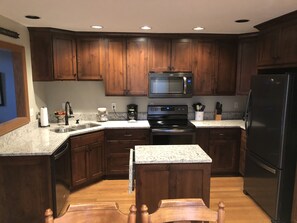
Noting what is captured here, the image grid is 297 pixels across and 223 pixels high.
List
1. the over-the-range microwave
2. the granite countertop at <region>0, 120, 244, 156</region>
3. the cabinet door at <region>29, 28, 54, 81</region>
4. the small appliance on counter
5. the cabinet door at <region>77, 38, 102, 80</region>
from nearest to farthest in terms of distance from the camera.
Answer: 1. the granite countertop at <region>0, 120, 244, 156</region>
2. the cabinet door at <region>29, 28, 54, 81</region>
3. the cabinet door at <region>77, 38, 102, 80</region>
4. the over-the-range microwave
5. the small appliance on counter

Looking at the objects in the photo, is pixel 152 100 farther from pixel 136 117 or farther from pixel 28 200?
pixel 28 200

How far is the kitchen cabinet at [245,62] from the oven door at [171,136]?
1236mm

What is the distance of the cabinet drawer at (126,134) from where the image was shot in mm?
3787

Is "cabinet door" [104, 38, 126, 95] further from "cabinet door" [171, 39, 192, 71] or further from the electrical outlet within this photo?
"cabinet door" [171, 39, 192, 71]

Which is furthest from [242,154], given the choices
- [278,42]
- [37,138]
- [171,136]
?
[37,138]

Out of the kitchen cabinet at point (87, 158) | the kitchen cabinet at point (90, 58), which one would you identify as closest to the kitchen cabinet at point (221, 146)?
the kitchen cabinet at point (87, 158)

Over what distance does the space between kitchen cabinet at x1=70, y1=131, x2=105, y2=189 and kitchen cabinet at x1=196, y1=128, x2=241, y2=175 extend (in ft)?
5.34

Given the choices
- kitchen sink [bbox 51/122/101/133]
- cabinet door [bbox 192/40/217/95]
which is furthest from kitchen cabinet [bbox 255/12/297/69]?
kitchen sink [bbox 51/122/101/133]

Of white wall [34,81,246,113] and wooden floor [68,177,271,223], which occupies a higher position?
white wall [34,81,246,113]

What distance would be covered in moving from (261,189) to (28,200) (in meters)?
2.75

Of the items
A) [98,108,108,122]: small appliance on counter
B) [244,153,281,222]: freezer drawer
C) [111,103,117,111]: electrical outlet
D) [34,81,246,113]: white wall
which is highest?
[34,81,246,113]: white wall

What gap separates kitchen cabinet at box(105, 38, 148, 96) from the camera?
3.92 metres

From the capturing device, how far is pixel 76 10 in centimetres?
254

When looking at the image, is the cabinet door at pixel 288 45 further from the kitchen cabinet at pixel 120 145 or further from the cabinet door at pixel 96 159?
the cabinet door at pixel 96 159
